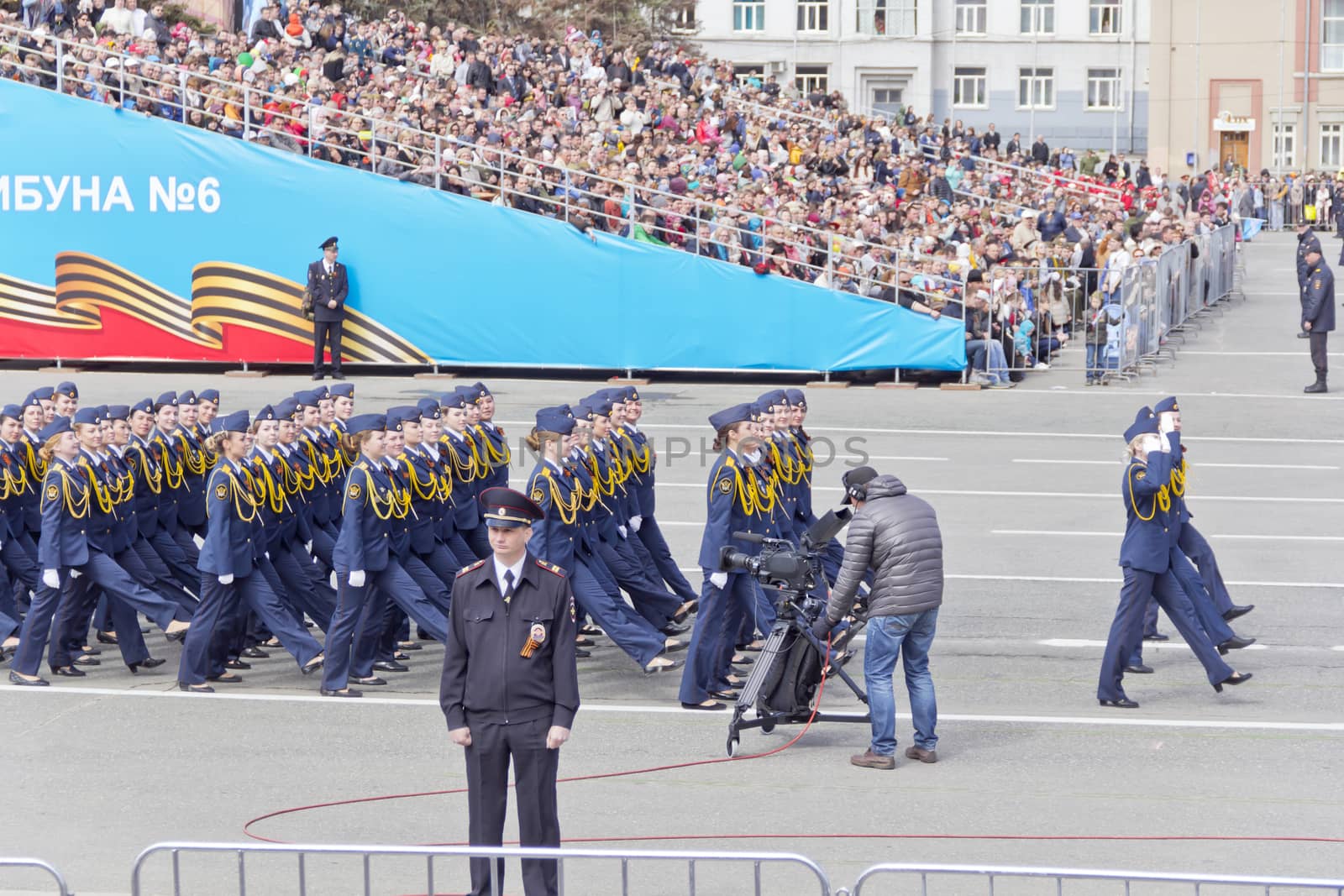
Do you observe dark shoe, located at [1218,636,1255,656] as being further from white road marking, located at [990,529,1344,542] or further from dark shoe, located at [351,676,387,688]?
dark shoe, located at [351,676,387,688]

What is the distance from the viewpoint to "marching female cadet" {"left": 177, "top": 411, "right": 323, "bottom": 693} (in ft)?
36.6

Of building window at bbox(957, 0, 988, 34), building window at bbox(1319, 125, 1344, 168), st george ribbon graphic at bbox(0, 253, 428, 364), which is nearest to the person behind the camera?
st george ribbon graphic at bbox(0, 253, 428, 364)

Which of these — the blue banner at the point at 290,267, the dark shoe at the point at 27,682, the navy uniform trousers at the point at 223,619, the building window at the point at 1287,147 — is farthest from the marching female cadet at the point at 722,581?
the building window at the point at 1287,147

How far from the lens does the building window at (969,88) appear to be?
6156 centimetres

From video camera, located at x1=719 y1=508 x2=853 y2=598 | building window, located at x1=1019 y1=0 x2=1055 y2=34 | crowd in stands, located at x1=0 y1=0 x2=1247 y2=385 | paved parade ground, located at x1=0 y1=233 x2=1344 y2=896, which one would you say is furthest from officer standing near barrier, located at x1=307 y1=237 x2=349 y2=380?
building window, located at x1=1019 y1=0 x2=1055 y2=34

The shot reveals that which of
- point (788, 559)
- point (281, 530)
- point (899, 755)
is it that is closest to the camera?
point (899, 755)

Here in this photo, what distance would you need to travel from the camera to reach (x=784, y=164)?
3138cm

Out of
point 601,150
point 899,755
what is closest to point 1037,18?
point 601,150

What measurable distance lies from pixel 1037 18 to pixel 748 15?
9736 millimetres

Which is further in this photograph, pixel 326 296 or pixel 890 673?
pixel 326 296

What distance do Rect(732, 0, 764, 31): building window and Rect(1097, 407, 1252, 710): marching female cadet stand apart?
52.1m

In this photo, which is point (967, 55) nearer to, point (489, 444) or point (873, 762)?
point (489, 444)

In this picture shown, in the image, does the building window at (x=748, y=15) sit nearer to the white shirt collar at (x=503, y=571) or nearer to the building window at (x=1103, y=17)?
the building window at (x=1103, y=17)

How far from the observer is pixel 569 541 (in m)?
11.3
